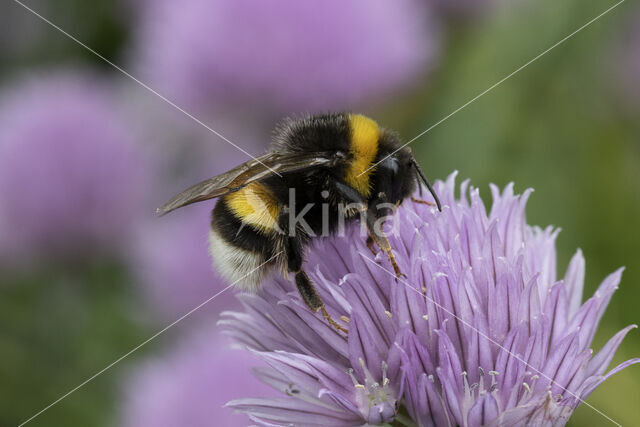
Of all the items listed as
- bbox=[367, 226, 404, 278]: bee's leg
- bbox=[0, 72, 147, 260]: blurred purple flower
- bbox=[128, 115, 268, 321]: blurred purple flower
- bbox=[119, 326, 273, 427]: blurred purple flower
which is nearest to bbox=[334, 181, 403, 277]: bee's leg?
bbox=[367, 226, 404, 278]: bee's leg

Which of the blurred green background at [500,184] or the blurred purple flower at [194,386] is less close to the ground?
the blurred green background at [500,184]

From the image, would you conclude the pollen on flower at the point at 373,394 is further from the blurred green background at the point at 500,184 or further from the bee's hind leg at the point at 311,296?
the blurred green background at the point at 500,184

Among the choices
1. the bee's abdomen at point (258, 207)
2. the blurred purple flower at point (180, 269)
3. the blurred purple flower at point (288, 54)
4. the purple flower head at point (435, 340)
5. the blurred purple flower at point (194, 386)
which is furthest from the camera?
the blurred purple flower at point (288, 54)

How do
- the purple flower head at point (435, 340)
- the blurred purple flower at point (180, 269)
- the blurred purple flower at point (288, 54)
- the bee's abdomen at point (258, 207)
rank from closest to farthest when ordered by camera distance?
the purple flower head at point (435, 340)
the bee's abdomen at point (258, 207)
the blurred purple flower at point (180, 269)
the blurred purple flower at point (288, 54)

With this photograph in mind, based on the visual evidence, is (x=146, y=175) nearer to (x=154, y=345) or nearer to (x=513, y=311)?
(x=154, y=345)

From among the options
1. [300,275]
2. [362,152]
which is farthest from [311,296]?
[362,152]

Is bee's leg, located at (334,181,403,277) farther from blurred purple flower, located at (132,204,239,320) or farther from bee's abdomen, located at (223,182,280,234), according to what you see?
blurred purple flower, located at (132,204,239,320)

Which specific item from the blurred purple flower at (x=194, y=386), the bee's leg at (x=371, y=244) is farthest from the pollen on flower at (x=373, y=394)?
the blurred purple flower at (x=194, y=386)
